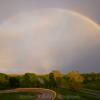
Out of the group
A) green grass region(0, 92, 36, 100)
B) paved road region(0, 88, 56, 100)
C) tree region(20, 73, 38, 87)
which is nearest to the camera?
paved road region(0, 88, 56, 100)

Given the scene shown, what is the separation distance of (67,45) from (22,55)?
2.08m

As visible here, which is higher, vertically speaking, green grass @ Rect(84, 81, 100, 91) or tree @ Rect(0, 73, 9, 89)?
tree @ Rect(0, 73, 9, 89)

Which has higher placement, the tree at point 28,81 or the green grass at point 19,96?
the tree at point 28,81

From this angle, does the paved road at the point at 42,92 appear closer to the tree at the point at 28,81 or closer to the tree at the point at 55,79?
the tree at the point at 28,81

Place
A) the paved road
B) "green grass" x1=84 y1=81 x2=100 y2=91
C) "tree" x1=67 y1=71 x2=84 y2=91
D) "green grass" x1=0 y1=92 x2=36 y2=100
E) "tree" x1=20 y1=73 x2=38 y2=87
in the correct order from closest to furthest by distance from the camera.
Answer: the paved road → "green grass" x1=0 y1=92 x2=36 y2=100 → "tree" x1=67 y1=71 x2=84 y2=91 → "green grass" x1=84 y1=81 x2=100 y2=91 → "tree" x1=20 y1=73 x2=38 y2=87

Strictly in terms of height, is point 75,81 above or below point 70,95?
above

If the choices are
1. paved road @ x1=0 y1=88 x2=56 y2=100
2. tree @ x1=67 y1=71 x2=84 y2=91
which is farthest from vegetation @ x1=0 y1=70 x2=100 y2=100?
paved road @ x1=0 y1=88 x2=56 y2=100

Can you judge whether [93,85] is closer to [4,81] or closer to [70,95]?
[70,95]

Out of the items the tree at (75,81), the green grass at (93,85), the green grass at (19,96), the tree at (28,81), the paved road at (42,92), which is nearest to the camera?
the paved road at (42,92)

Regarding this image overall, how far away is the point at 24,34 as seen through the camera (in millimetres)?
12617

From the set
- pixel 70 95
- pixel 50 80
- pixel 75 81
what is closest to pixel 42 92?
pixel 50 80

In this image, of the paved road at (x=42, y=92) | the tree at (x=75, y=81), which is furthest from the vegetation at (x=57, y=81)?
the paved road at (x=42, y=92)

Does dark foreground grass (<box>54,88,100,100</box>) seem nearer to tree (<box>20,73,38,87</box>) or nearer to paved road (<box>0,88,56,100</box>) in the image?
paved road (<box>0,88,56,100</box>)

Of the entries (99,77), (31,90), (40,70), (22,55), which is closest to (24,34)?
(22,55)
